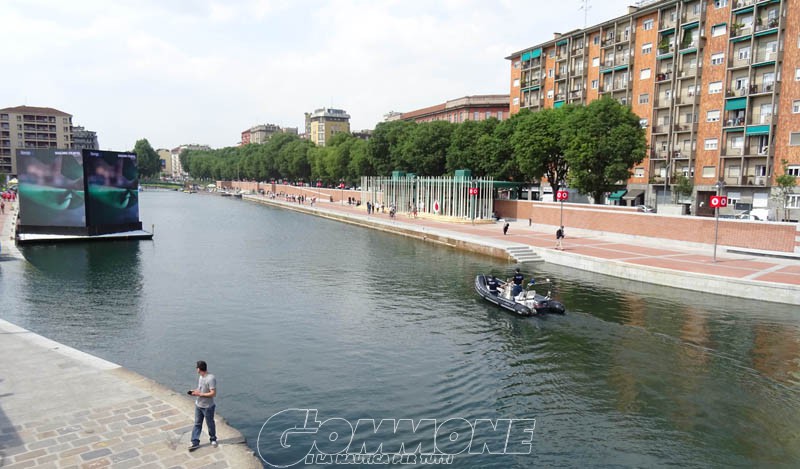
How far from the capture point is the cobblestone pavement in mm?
10531

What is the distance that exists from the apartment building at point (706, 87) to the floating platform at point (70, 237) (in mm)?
57030

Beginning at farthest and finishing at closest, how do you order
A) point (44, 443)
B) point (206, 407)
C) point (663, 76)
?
point (663, 76) → point (206, 407) → point (44, 443)

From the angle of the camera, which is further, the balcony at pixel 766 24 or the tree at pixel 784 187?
the balcony at pixel 766 24

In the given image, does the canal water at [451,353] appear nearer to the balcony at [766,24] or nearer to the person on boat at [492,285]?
the person on boat at [492,285]

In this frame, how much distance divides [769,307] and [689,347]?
31.3 ft

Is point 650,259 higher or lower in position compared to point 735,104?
lower

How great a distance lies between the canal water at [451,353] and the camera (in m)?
14.1

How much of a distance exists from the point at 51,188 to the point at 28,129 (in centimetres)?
13887

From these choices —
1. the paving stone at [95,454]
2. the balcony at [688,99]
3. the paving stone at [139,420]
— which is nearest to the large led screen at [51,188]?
the paving stone at [139,420]

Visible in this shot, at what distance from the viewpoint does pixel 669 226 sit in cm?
4191

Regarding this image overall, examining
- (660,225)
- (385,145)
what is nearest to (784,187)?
(660,225)

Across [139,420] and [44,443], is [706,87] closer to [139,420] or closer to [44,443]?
[139,420]

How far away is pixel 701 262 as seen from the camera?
3503 cm

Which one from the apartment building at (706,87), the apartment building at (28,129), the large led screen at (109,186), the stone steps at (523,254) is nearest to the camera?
the stone steps at (523,254)
